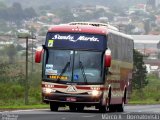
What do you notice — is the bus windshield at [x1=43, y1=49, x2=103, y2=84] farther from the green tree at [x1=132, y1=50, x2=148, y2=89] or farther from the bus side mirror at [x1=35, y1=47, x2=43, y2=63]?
the green tree at [x1=132, y1=50, x2=148, y2=89]

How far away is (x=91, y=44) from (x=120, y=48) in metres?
4.05

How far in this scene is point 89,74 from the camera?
3628 cm

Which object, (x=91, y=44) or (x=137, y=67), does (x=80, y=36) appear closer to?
(x=91, y=44)

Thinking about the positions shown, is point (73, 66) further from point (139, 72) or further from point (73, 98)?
point (139, 72)

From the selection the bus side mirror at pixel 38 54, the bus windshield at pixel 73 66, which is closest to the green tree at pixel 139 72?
the bus windshield at pixel 73 66

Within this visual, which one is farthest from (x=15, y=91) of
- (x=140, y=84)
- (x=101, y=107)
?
(x=101, y=107)

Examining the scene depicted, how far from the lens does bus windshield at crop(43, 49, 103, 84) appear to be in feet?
119

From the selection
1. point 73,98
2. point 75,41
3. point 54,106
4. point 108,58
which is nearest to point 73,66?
point 75,41

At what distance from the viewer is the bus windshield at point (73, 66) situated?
119 feet

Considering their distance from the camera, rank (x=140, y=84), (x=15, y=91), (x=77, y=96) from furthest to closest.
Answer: (x=140, y=84) < (x=15, y=91) < (x=77, y=96)

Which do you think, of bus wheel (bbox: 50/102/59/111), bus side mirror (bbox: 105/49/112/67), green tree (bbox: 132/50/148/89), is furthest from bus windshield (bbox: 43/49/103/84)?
green tree (bbox: 132/50/148/89)

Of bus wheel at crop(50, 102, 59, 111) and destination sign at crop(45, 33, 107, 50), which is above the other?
destination sign at crop(45, 33, 107, 50)

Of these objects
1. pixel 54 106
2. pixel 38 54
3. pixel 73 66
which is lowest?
pixel 54 106

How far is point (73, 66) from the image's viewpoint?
36.3 m
